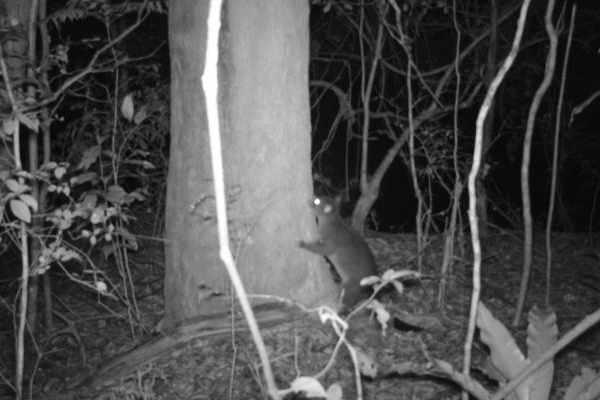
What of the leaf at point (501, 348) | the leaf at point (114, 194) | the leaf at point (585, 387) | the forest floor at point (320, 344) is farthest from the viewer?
the leaf at point (114, 194)

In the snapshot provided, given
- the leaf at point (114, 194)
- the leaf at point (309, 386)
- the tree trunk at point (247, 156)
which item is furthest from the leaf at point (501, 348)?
the leaf at point (114, 194)

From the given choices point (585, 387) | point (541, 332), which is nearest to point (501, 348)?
point (541, 332)

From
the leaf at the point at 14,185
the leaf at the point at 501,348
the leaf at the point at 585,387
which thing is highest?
the leaf at the point at 14,185

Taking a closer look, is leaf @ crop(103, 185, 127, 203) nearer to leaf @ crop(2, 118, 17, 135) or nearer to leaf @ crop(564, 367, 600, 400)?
leaf @ crop(2, 118, 17, 135)

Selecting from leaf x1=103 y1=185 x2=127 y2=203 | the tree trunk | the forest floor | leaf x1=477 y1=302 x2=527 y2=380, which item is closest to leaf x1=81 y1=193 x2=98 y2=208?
leaf x1=103 y1=185 x2=127 y2=203

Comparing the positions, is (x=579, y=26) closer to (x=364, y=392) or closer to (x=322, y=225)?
(x=322, y=225)

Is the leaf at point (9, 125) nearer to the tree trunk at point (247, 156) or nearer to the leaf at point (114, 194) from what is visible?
the leaf at point (114, 194)

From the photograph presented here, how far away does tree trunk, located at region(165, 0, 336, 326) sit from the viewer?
5.12 metres

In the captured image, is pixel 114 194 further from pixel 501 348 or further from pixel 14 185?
pixel 501 348

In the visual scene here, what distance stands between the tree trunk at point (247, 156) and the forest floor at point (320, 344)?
1.41ft

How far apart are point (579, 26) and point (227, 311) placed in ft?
29.0

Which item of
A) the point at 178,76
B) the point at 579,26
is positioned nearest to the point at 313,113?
the point at 579,26

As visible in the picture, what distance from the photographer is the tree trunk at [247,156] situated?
512 centimetres

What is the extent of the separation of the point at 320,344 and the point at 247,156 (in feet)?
5.00
